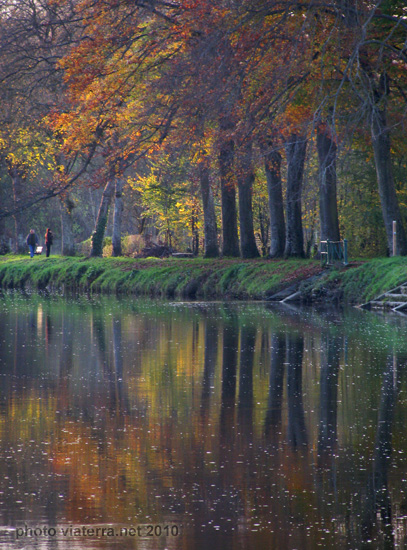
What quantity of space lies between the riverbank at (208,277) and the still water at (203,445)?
12.2 meters

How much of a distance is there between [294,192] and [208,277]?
4.74 metres

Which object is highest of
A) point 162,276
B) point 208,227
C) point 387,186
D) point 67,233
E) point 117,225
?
point 117,225

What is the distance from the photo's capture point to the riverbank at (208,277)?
29500mm

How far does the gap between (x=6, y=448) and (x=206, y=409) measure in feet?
8.71

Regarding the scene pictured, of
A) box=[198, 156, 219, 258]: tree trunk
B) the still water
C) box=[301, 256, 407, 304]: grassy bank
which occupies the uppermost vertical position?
box=[198, 156, 219, 258]: tree trunk

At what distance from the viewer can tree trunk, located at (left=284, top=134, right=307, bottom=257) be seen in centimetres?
3309

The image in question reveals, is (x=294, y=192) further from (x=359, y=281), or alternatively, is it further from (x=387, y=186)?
(x=359, y=281)

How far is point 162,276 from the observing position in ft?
125

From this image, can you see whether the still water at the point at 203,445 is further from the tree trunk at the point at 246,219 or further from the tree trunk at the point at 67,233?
the tree trunk at the point at 67,233

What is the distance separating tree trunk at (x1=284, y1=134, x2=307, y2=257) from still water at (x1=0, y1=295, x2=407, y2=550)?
54.4ft

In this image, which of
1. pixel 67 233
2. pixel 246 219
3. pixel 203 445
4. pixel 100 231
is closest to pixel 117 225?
pixel 100 231

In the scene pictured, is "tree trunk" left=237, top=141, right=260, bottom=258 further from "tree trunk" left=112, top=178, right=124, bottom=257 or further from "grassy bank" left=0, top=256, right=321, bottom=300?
"tree trunk" left=112, top=178, right=124, bottom=257

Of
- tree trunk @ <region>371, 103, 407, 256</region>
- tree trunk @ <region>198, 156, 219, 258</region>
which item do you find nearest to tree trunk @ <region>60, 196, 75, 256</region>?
tree trunk @ <region>198, 156, 219, 258</region>

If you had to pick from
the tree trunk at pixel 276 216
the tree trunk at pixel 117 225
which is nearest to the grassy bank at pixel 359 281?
the tree trunk at pixel 276 216
